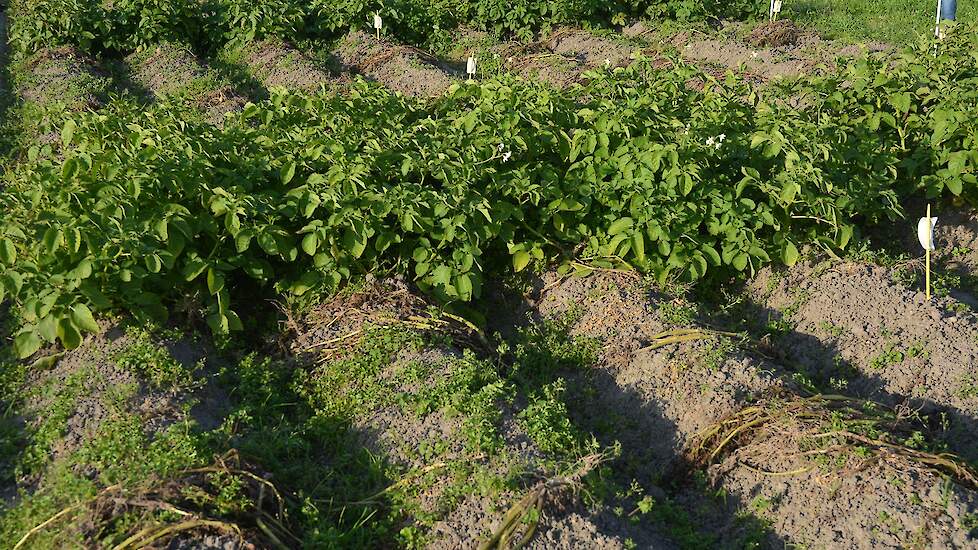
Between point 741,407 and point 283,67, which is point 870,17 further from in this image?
point 741,407

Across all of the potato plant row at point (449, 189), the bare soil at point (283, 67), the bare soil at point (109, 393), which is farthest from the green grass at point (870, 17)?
the bare soil at point (109, 393)

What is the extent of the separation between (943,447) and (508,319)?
78.9 inches

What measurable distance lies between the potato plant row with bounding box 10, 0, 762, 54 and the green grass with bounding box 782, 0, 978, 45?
84 centimetres

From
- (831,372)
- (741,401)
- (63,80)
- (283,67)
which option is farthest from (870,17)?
(63,80)

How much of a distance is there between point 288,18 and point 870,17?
6.23 meters

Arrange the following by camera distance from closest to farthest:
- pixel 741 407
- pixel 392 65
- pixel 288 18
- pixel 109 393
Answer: pixel 109 393, pixel 741 407, pixel 392 65, pixel 288 18

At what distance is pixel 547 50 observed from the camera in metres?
9.07

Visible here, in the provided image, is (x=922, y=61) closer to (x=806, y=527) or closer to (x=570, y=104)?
(x=570, y=104)

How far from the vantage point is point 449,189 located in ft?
13.8

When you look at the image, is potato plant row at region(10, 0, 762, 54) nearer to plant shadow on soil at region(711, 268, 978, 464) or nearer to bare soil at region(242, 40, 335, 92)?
bare soil at region(242, 40, 335, 92)

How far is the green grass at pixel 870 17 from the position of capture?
931 cm

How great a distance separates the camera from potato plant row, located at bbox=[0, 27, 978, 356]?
3828mm

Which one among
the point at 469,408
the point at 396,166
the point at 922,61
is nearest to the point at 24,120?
the point at 396,166

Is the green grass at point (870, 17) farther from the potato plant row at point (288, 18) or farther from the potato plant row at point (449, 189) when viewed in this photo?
the potato plant row at point (449, 189)
